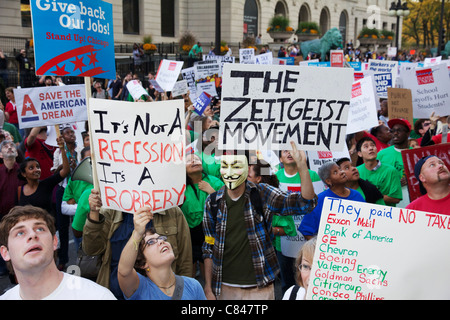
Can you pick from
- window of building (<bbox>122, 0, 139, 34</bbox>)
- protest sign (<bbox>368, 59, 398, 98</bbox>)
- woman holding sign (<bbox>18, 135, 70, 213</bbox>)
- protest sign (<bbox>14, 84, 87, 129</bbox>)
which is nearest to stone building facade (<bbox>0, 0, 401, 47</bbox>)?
window of building (<bbox>122, 0, 139, 34</bbox>)

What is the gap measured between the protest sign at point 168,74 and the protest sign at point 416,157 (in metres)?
6.39

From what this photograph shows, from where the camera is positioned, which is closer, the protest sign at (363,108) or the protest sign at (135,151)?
the protest sign at (135,151)

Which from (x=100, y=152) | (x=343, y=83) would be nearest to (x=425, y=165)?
(x=343, y=83)

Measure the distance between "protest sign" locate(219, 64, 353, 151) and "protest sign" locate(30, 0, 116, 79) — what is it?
1.49 meters

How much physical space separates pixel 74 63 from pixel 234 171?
1799mm

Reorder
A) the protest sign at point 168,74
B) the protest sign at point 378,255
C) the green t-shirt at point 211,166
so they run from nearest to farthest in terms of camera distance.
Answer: the protest sign at point 378,255 < the green t-shirt at point 211,166 < the protest sign at point 168,74

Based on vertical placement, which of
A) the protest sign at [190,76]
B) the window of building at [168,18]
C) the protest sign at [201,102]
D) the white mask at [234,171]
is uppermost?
the window of building at [168,18]

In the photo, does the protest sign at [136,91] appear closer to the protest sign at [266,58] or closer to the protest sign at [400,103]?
the protest sign at [266,58]

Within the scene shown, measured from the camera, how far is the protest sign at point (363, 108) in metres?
5.77

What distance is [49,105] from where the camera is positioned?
6.52 meters

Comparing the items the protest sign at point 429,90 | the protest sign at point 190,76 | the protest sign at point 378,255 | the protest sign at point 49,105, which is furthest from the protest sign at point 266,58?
the protest sign at point 378,255

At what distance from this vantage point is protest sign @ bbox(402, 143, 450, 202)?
4543 millimetres

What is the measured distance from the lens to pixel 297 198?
142 inches
